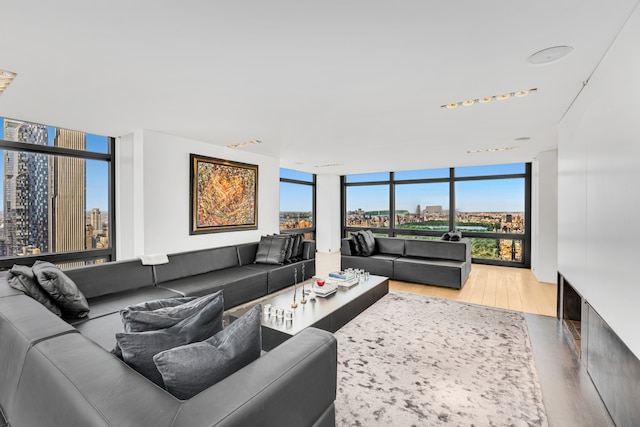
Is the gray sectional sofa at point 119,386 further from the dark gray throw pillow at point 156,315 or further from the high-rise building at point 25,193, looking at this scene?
the high-rise building at point 25,193

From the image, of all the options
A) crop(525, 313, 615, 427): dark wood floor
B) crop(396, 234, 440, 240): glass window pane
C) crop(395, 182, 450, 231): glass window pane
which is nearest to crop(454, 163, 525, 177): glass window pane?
crop(395, 182, 450, 231): glass window pane

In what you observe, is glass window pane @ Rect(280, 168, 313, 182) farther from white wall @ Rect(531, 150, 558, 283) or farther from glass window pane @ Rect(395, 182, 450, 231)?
white wall @ Rect(531, 150, 558, 283)

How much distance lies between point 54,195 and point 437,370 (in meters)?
4.85

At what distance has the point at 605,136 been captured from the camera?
1945mm

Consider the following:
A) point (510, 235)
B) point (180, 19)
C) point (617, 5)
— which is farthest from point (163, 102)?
point (510, 235)

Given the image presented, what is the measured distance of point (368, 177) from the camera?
8.62 m

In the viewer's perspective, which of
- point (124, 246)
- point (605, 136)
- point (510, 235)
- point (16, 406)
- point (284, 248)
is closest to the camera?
point (16, 406)

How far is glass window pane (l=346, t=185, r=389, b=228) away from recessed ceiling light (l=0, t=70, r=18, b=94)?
24.2 ft

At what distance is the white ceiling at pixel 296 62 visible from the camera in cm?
155

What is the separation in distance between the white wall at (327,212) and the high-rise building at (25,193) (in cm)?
609

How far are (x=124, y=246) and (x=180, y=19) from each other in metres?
3.72

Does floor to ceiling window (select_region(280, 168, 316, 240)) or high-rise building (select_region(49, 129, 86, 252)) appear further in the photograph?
floor to ceiling window (select_region(280, 168, 316, 240))

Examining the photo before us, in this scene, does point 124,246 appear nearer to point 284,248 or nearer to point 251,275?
point 251,275

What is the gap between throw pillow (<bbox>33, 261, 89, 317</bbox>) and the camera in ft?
7.54
